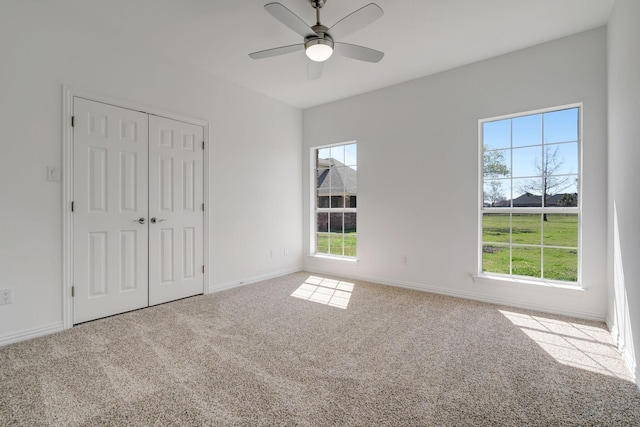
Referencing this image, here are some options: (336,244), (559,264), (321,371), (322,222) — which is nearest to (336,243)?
(336,244)

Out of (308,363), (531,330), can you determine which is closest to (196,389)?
(308,363)

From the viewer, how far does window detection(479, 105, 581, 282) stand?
9.85 ft

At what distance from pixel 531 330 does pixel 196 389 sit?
2.72 meters

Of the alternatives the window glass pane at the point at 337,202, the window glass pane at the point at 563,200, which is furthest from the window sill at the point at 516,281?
the window glass pane at the point at 337,202

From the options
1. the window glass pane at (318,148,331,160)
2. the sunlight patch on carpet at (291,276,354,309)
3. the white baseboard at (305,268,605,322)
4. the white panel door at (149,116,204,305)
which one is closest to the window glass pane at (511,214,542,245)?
the white baseboard at (305,268,605,322)

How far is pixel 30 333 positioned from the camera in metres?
2.42

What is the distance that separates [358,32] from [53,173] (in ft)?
9.87

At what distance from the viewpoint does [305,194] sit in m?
5.06

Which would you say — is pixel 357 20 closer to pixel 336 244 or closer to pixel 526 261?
pixel 526 261

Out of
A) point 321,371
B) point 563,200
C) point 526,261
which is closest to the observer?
point 321,371

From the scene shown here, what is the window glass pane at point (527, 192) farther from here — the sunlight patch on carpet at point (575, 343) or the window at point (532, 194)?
the sunlight patch on carpet at point (575, 343)

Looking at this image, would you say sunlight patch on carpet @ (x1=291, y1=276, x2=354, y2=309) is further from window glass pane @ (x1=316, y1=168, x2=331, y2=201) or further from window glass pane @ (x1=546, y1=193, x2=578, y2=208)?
window glass pane @ (x1=546, y1=193, x2=578, y2=208)

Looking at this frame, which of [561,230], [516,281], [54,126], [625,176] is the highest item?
[54,126]

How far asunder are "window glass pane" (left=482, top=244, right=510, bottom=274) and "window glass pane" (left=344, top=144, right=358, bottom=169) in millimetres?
2104
